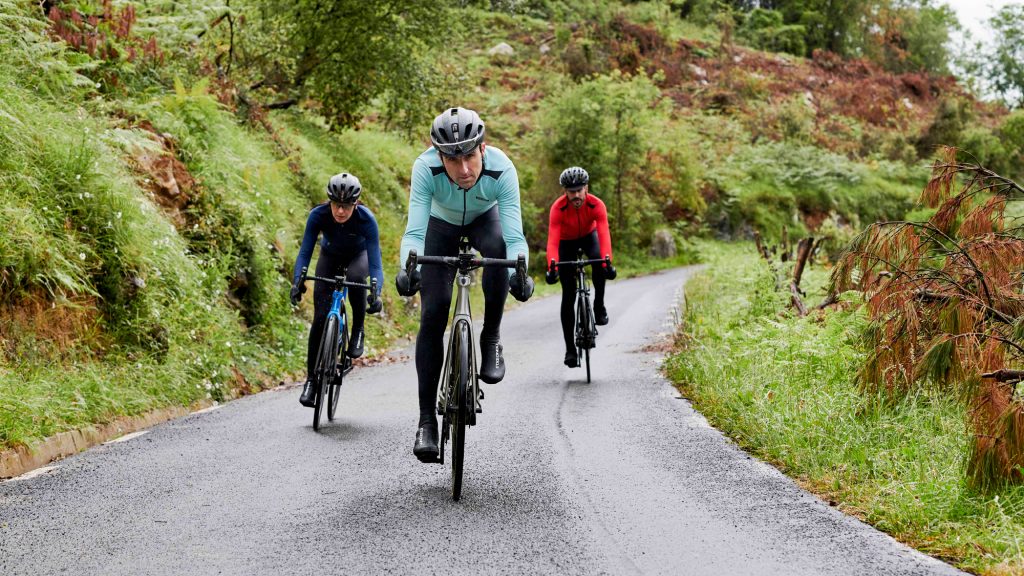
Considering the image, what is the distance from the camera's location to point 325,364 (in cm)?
780

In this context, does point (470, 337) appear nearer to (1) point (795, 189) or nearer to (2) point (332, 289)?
(2) point (332, 289)

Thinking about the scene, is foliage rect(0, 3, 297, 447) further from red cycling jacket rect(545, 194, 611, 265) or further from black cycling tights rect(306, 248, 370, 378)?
red cycling jacket rect(545, 194, 611, 265)

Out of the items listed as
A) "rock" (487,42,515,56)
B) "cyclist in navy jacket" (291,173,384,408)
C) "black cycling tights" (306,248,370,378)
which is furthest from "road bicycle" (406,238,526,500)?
"rock" (487,42,515,56)

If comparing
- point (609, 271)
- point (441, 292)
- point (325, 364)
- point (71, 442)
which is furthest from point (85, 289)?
point (609, 271)

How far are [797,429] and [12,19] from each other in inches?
381

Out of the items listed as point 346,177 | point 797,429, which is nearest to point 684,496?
point 797,429

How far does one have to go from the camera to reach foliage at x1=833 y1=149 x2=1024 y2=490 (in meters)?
4.49

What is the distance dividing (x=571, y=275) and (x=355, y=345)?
306 cm

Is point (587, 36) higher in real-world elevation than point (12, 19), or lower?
higher

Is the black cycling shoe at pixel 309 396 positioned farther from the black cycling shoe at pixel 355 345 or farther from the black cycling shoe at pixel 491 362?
the black cycling shoe at pixel 491 362

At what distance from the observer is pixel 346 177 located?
8.21 meters

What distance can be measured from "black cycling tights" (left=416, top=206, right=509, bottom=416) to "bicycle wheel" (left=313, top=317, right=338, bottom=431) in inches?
94.7

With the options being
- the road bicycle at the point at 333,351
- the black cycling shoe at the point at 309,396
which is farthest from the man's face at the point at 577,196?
the black cycling shoe at the point at 309,396

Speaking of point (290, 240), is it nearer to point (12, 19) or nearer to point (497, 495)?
point (12, 19)
